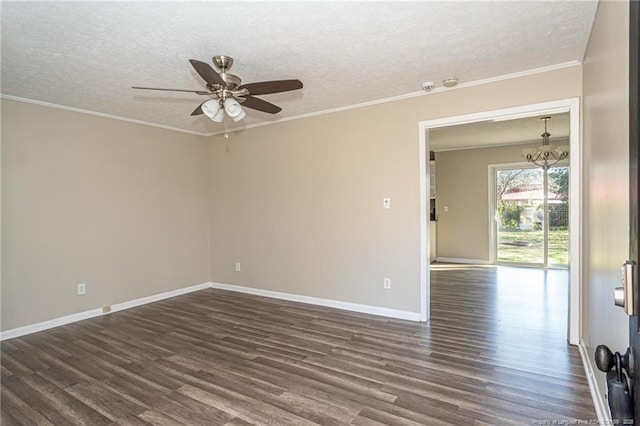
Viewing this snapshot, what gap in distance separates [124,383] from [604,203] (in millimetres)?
3341

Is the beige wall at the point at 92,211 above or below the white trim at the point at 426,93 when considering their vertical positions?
below

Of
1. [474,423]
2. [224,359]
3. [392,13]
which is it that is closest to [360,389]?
[474,423]

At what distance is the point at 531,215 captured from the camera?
7211mm

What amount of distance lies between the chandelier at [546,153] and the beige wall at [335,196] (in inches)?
101

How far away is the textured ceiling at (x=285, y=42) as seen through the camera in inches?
84.1

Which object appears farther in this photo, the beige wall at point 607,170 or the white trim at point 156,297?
the white trim at point 156,297

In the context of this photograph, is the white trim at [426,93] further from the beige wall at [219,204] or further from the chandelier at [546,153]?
the chandelier at [546,153]

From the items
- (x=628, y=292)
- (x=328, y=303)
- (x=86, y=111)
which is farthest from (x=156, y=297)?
(x=628, y=292)

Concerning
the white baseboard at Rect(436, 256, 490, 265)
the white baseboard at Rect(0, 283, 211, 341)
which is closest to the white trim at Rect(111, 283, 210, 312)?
the white baseboard at Rect(0, 283, 211, 341)

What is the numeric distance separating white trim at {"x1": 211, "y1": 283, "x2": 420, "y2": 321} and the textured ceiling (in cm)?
242

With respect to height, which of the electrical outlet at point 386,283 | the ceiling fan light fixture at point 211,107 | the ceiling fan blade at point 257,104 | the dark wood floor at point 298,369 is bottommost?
the dark wood floor at point 298,369

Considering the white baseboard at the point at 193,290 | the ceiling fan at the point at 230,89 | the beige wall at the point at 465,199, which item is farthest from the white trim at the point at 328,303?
the beige wall at the point at 465,199

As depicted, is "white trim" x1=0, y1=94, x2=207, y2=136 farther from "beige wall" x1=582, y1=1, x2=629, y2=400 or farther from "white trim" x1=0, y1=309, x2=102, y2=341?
"beige wall" x1=582, y1=1, x2=629, y2=400

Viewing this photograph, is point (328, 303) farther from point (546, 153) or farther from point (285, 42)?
point (546, 153)
